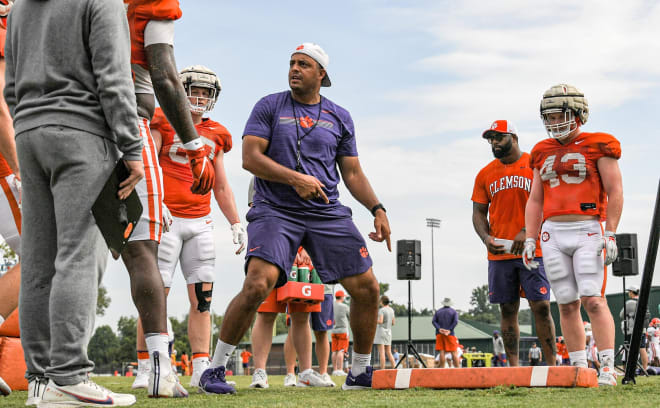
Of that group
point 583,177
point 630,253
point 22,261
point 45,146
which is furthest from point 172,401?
point 630,253

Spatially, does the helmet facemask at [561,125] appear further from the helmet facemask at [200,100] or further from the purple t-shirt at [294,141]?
the helmet facemask at [200,100]

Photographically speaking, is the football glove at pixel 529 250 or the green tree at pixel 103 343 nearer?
the football glove at pixel 529 250

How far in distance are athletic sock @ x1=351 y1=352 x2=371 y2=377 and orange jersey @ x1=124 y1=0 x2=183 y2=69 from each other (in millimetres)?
2873

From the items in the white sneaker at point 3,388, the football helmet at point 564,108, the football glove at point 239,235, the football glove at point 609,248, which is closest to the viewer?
the white sneaker at point 3,388

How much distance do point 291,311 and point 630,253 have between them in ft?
38.9

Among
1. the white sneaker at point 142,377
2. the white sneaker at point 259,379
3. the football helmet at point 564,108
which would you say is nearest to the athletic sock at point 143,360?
the white sneaker at point 142,377

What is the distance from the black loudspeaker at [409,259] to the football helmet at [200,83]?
1181 centimetres

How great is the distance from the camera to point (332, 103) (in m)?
6.14

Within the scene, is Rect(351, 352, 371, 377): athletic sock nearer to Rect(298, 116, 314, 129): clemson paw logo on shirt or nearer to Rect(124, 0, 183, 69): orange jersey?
Rect(298, 116, 314, 129): clemson paw logo on shirt

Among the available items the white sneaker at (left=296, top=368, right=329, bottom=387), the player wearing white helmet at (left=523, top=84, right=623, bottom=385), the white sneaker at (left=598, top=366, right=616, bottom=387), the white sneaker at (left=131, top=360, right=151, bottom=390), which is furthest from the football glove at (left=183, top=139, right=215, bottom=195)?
the white sneaker at (left=296, top=368, right=329, bottom=387)

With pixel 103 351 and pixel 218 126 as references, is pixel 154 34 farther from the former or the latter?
pixel 103 351

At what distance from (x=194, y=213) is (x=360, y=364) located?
6.80ft

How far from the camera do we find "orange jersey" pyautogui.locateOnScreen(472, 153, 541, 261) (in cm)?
802

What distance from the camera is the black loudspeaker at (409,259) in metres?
18.1
